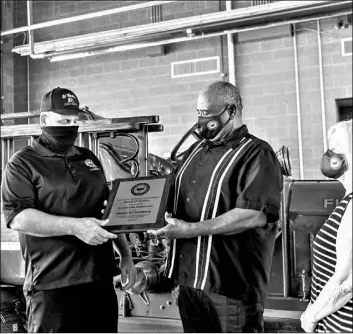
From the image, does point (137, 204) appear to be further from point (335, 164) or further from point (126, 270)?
point (335, 164)

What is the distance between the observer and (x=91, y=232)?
2227 mm

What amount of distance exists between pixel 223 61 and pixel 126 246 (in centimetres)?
545

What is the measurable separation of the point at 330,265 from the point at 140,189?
3.27ft

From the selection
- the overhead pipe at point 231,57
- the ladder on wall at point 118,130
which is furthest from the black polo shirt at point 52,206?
the overhead pipe at point 231,57

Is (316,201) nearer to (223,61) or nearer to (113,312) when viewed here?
(113,312)

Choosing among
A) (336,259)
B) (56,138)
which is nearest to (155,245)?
(56,138)

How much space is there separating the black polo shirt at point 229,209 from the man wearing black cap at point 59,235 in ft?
1.21

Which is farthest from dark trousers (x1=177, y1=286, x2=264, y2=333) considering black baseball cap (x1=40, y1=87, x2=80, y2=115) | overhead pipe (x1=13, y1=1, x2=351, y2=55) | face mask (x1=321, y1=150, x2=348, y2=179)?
overhead pipe (x1=13, y1=1, x2=351, y2=55)

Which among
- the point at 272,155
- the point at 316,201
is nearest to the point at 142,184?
the point at 272,155

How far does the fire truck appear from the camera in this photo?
3.53 metres

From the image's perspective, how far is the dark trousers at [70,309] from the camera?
2328mm

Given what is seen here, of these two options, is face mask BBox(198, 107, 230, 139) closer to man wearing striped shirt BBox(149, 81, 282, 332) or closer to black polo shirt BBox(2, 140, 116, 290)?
man wearing striped shirt BBox(149, 81, 282, 332)

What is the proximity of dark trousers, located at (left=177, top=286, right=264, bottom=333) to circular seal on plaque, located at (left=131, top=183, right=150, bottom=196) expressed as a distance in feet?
1.46

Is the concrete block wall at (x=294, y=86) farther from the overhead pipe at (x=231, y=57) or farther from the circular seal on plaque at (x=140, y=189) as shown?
the circular seal on plaque at (x=140, y=189)
